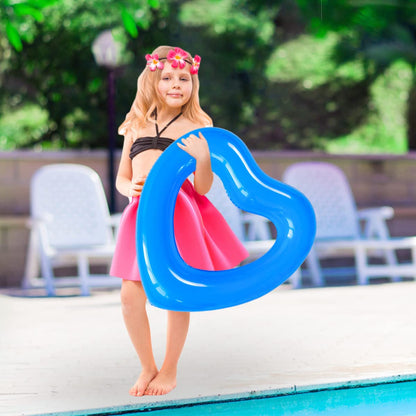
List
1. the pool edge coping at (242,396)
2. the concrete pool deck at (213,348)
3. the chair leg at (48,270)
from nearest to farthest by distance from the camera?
the pool edge coping at (242,396)
the concrete pool deck at (213,348)
the chair leg at (48,270)

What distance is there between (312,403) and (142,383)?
1.77ft

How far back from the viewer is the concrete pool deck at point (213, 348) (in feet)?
6.67

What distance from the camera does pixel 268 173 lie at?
6.54 meters

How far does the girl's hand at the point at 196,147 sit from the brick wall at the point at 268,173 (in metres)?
3.98

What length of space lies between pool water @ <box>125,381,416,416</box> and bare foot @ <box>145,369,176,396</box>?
0.24 feet

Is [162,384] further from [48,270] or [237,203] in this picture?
[48,270]

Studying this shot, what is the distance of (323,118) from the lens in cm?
1265

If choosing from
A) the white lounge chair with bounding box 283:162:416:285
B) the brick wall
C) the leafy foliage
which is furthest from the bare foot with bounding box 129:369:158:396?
the leafy foliage

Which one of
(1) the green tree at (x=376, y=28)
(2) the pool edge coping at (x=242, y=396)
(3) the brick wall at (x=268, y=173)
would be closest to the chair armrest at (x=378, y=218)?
(3) the brick wall at (x=268, y=173)

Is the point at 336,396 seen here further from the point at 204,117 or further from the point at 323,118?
the point at 323,118

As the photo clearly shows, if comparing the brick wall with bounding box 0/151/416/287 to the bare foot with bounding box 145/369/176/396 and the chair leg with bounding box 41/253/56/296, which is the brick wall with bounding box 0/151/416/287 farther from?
the bare foot with bounding box 145/369/176/396

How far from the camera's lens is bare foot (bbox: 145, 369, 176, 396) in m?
1.93

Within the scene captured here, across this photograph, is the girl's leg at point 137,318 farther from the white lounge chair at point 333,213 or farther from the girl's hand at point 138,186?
the white lounge chair at point 333,213

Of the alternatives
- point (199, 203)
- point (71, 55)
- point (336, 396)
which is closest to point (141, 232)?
point (199, 203)
